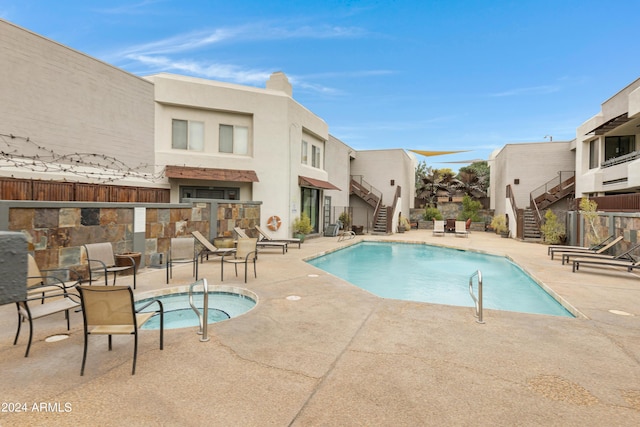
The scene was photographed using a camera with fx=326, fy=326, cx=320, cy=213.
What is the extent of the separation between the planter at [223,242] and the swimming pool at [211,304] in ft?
14.0

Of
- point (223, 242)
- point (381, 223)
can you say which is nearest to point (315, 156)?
point (381, 223)

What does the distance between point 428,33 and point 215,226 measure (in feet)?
75.5

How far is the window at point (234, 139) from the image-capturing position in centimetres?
1492

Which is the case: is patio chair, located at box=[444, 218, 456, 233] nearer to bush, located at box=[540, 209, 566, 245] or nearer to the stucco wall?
bush, located at box=[540, 209, 566, 245]

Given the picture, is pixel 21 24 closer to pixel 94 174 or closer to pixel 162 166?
pixel 94 174

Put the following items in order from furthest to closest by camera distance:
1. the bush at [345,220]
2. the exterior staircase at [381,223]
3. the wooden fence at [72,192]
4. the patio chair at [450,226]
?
the patio chair at [450,226]
the exterior staircase at [381,223]
the bush at [345,220]
the wooden fence at [72,192]

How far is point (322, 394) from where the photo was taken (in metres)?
3.00

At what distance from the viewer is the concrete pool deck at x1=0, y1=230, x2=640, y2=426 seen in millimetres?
2705

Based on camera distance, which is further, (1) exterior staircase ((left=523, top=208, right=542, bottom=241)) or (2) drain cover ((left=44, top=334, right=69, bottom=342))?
(1) exterior staircase ((left=523, top=208, right=542, bottom=241))

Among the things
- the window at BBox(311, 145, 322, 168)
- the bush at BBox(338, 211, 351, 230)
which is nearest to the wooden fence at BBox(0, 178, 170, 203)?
the window at BBox(311, 145, 322, 168)

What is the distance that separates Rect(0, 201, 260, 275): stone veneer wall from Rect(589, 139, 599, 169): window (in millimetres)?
21542

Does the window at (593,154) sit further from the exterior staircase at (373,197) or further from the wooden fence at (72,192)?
the wooden fence at (72,192)

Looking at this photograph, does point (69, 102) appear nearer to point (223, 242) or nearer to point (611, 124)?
point (223, 242)

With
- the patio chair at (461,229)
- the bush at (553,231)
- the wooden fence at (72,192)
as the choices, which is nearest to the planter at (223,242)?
the wooden fence at (72,192)
